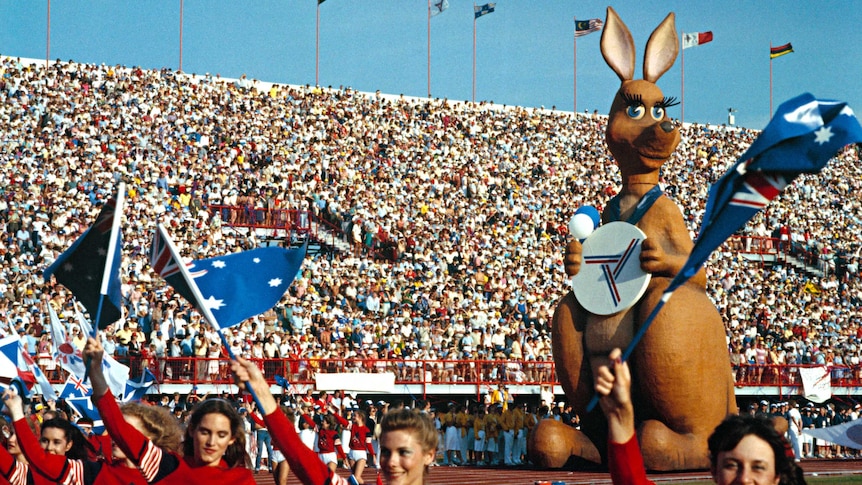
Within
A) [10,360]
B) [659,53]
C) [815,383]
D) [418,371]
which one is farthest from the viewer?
[815,383]

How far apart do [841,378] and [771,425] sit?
2460cm

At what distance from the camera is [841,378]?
26953mm

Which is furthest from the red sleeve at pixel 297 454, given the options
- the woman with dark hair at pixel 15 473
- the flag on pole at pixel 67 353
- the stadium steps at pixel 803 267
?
the stadium steps at pixel 803 267

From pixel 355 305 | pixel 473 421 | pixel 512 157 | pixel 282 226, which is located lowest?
pixel 473 421

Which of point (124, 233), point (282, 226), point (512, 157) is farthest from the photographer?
point (512, 157)

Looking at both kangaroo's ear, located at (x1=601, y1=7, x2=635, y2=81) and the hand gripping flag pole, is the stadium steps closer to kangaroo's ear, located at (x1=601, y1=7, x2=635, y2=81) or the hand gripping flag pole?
kangaroo's ear, located at (x1=601, y1=7, x2=635, y2=81)

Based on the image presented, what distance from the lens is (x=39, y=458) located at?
5773 millimetres

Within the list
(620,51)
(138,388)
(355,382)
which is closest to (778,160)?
(138,388)

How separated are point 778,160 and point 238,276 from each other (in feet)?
11.8

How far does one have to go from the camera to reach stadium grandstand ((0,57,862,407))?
23.1 m

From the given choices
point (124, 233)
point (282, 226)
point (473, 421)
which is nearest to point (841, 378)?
point (473, 421)

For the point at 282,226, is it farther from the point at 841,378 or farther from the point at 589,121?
the point at 589,121

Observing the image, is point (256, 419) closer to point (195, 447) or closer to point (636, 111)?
point (636, 111)

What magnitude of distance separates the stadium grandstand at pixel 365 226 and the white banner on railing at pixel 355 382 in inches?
4.4
